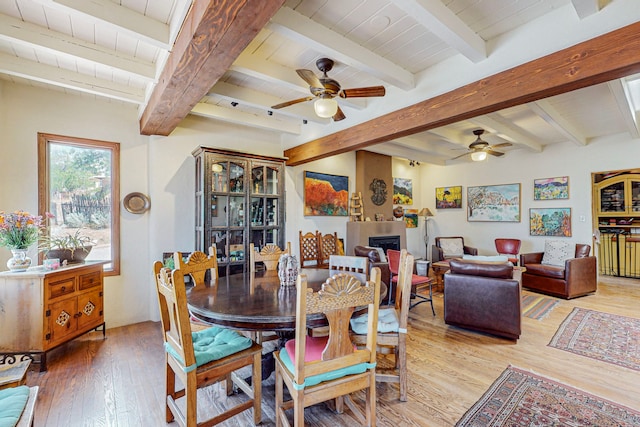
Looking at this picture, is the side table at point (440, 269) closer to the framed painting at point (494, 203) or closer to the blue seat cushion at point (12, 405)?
the framed painting at point (494, 203)

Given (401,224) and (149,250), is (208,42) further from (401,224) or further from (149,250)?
(401,224)

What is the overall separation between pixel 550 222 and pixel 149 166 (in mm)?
7504

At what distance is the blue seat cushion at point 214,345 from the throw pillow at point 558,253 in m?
5.90

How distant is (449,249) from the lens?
647cm

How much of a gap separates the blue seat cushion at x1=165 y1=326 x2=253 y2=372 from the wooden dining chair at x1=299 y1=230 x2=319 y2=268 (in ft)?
8.89

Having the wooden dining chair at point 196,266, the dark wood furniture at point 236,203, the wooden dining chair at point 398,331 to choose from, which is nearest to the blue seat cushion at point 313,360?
the wooden dining chair at point 398,331

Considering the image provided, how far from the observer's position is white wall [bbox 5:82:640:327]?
307cm

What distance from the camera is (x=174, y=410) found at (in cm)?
174

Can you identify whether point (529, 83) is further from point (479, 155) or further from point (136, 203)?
point (136, 203)

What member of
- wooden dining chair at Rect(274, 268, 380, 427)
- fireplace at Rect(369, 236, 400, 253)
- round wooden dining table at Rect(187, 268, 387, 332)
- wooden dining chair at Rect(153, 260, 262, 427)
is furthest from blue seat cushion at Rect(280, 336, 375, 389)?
fireplace at Rect(369, 236, 400, 253)

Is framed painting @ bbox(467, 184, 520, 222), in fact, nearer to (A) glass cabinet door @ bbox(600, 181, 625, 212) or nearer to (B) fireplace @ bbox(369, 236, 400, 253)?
(A) glass cabinet door @ bbox(600, 181, 625, 212)

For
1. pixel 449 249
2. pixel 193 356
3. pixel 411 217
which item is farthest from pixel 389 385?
pixel 411 217

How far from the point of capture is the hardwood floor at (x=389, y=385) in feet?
6.33

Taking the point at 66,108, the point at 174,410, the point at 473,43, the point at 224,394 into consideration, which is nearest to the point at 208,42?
the point at 473,43
